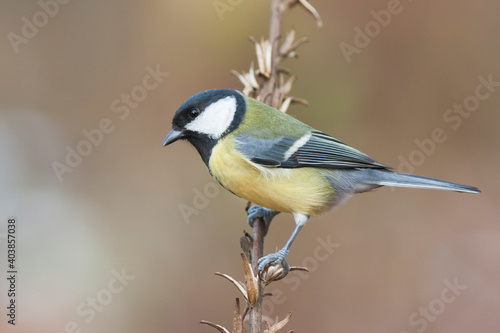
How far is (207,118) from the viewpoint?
1.79 metres

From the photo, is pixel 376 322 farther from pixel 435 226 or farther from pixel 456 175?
pixel 456 175

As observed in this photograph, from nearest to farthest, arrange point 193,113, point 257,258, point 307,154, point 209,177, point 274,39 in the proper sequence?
point 257,258 < point 274,39 < point 193,113 < point 307,154 < point 209,177

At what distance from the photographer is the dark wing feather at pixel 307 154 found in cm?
181

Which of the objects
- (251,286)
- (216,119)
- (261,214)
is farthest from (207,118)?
(251,286)

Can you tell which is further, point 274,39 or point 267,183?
point 267,183

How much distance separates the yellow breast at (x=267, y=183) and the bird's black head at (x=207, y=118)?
5 cm

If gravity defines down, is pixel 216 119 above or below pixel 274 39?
below

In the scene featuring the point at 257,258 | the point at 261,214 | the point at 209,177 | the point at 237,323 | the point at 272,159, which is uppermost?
the point at 209,177

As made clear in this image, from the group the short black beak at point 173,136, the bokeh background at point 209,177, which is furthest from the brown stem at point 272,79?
the bokeh background at point 209,177

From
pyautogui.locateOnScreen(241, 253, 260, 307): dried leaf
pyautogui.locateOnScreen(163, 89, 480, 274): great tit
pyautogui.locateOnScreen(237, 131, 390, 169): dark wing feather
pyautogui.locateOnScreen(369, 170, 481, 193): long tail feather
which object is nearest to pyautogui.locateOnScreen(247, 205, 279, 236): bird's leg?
pyautogui.locateOnScreen(163, 89, 480, 274): great tit

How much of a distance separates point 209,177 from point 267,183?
32.3 inches

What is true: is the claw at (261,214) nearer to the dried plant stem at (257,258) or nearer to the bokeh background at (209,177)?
the dried plant stem at (257,258)

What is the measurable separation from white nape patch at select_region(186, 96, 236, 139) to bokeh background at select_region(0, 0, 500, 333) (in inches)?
27.4

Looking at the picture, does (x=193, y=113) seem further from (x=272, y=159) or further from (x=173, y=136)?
(x=272, y=159)
